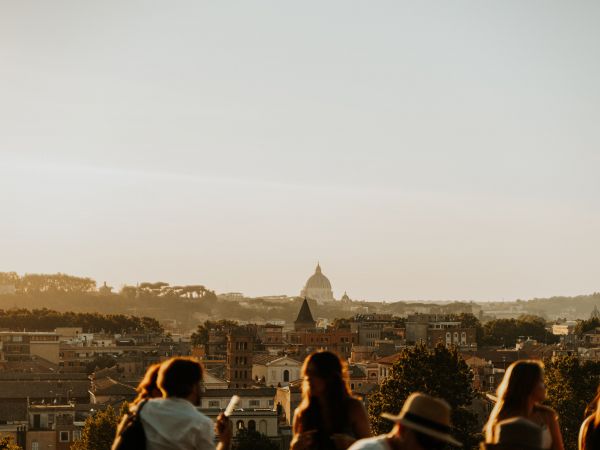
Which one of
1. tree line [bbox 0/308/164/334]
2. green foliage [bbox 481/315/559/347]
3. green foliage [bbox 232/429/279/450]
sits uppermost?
tree line [bbox 0/308/164/334]

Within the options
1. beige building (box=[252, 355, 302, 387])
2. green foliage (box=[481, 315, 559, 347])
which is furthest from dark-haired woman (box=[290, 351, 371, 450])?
green foliage (box=[481, 315, 559, 347])

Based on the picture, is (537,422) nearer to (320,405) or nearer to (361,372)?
(320,405)

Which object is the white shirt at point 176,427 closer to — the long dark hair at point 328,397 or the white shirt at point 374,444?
the long dark hair at point 328,397

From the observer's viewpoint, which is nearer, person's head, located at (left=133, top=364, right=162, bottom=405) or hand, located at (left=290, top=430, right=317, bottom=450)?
hand, located at (left=290, top=430, right=317, bottom=450)

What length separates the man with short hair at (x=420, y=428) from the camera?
5758 mm

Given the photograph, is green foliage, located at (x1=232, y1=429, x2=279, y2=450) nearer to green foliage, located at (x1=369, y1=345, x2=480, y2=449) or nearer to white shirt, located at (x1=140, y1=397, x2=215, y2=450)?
green foliage, located at (x1=369, y1=345, x2=480, y2=449)

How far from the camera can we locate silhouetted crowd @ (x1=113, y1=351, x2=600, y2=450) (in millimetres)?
6656

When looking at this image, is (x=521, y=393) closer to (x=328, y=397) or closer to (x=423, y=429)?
(x=328, y=397)

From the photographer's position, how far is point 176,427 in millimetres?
6695

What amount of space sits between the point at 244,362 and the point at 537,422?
6800cm

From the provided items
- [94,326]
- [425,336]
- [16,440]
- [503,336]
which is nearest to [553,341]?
[503,336]

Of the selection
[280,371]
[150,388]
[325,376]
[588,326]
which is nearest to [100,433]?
[280,371]

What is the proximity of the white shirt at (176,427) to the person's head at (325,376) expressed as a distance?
641 millimetres

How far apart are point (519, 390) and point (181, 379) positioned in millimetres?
1931
